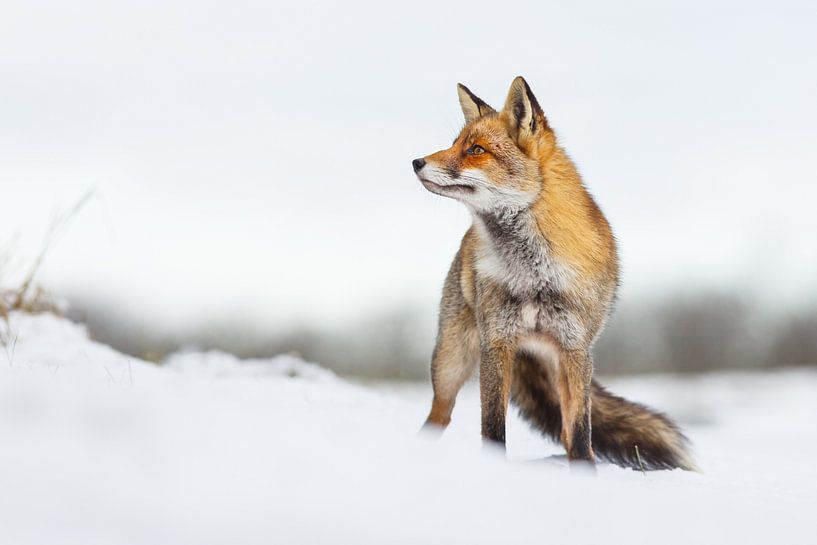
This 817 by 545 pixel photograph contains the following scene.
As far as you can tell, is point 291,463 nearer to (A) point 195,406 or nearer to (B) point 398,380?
(A) point 195,406

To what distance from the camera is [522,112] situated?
14.3ft

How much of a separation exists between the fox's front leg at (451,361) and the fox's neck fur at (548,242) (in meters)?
0.46

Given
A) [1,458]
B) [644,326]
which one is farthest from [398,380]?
[1,458]

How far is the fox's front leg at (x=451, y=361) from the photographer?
4.73 m

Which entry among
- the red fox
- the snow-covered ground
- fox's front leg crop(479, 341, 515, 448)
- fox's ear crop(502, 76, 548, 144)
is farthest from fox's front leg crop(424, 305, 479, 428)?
the snow-covered ground

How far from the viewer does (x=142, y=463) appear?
2.46 metres

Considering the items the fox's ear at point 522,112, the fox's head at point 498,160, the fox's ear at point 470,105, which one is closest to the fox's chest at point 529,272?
the fox's head at point 498,160

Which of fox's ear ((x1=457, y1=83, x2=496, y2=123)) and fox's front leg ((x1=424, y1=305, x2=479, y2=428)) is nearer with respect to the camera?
fox's ear ((x1=457, y1=83, x2=496, y2=123))

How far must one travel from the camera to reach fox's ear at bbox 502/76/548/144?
4.30 m

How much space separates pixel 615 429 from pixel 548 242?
60.3 inches

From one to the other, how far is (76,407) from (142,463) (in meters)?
0.42

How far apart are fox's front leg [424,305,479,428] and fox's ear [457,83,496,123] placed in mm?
1089

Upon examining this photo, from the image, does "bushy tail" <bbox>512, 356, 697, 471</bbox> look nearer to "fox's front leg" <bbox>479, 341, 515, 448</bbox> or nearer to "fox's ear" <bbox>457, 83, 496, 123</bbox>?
"fox's front leg" <bbox>479, 341, 515, 448</bbox>

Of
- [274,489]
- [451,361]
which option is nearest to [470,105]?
[451,361]
